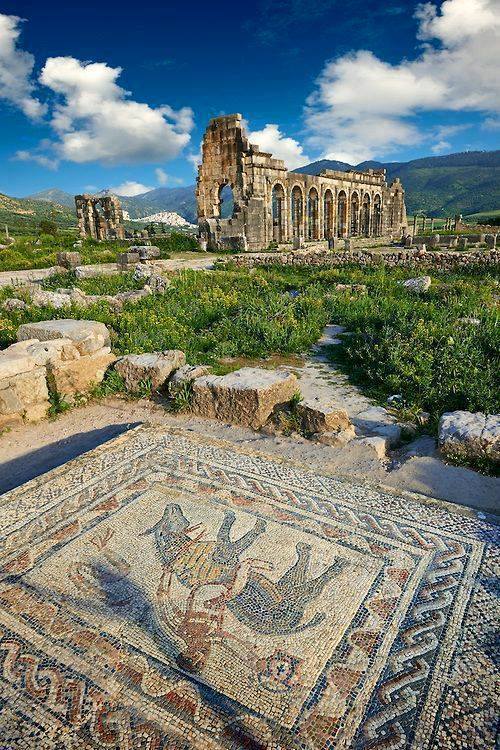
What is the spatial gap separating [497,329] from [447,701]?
6.65m

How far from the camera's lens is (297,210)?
95.5ft

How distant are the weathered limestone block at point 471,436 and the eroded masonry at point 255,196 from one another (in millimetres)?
19130

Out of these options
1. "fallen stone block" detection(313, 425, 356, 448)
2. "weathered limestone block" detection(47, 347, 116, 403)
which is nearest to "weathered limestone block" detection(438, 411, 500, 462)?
"fallen stone block" detection(313, 425, 356, 448)

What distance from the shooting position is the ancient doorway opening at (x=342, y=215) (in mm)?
34466

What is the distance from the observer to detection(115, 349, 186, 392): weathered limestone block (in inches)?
256

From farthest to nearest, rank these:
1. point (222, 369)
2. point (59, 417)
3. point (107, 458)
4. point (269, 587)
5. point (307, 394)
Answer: point (222, 369), point (307, 394), point (59, 417), point (107, 458), point (269, 587)

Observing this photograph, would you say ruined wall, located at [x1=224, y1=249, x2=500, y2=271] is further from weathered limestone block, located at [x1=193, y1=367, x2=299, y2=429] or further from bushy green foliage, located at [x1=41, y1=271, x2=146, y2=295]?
weathered limestone block, located at [x1=193, y1=367, x2=299, y2=429]

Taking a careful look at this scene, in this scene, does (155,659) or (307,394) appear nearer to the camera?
(155,659)

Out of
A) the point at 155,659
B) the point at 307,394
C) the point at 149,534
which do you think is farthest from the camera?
the point at 307,394

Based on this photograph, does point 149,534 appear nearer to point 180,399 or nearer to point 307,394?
point 180,399

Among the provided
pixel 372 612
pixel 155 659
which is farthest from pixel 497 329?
pixel 155 659

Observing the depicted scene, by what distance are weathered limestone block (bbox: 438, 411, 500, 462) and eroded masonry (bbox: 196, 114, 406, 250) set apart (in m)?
19.1

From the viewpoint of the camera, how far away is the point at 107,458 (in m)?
3.89

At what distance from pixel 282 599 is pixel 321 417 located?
2849mm
